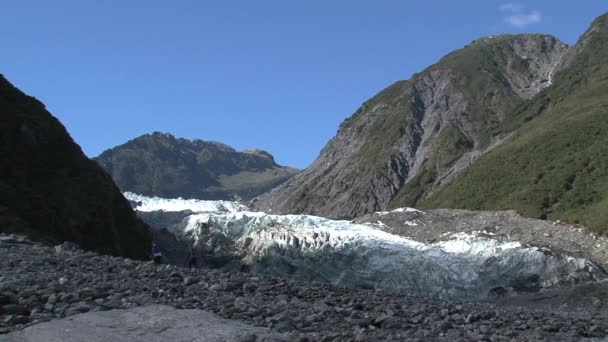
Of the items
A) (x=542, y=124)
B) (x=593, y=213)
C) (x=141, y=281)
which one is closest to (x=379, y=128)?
(x=542, y=124)

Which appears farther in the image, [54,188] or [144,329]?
[54,188]

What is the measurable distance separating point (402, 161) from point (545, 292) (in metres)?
94.2

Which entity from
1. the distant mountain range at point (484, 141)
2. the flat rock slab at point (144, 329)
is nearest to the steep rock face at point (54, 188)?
the flat rock slab at point (144, 329)

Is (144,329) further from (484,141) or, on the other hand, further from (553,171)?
(484,141)

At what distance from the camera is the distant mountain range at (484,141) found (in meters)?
69.3

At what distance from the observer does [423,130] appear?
148 meters

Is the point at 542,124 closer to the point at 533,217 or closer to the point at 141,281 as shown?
the point at 533,217

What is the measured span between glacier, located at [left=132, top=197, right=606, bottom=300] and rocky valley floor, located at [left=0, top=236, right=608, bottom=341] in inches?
1122

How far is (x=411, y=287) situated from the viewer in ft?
144

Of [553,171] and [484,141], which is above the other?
[484,141]

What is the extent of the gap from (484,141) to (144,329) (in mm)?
120789

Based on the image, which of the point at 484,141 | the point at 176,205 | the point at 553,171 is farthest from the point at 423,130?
the point at 553,171

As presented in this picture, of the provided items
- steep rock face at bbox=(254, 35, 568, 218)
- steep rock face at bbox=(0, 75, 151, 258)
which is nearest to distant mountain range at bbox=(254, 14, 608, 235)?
steep rock face at bbox=(254, 35, 568, 218)

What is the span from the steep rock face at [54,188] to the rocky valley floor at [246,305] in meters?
13.7
